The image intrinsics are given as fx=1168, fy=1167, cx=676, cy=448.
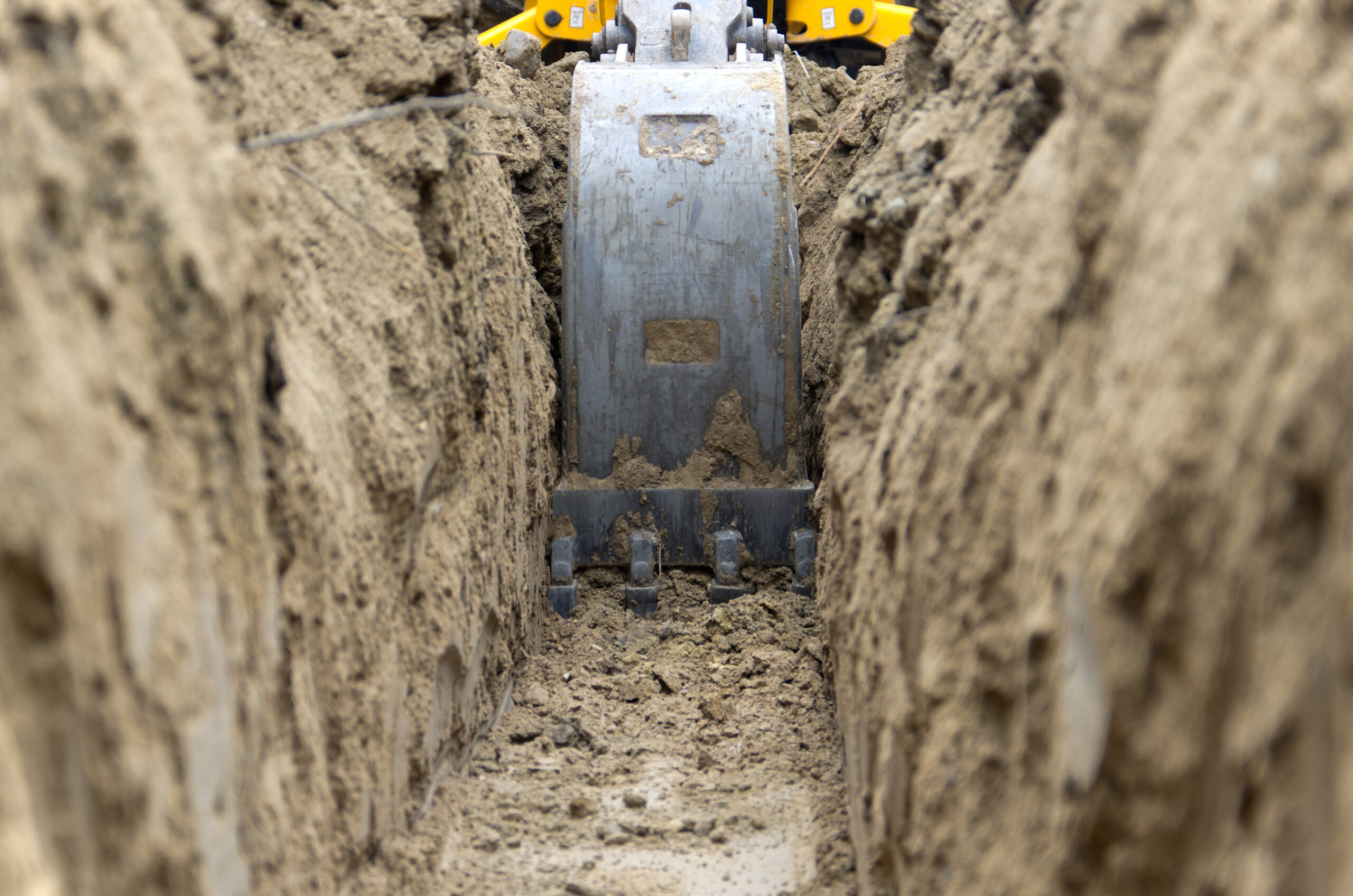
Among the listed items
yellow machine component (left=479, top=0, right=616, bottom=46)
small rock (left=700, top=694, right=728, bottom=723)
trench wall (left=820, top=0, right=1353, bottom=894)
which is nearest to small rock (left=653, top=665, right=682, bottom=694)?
small rock (left=700, top=694, right=728, bottom=723)

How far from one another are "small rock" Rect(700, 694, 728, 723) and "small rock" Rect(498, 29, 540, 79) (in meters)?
2.19

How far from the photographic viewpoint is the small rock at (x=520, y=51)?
12.1 ft

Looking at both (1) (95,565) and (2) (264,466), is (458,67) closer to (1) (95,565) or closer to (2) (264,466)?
(2) (264,466)

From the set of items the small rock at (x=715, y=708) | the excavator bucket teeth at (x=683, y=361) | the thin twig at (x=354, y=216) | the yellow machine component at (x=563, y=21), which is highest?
the yellow machine component at (x=563, y=21)

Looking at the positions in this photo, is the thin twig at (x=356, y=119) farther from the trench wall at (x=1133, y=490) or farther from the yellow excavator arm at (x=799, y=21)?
the yellow excavator arm at (x=799, y=21)

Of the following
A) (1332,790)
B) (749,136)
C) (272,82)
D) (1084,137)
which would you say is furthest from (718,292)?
(1332,790)

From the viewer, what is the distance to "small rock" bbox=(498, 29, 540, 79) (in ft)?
12.1

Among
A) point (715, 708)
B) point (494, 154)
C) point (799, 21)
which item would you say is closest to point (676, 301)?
point (494, 154)

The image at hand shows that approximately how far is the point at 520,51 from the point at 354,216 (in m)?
2.09

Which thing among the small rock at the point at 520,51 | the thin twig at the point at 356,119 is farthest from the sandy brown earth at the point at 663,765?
the small rock at the point at 520,51

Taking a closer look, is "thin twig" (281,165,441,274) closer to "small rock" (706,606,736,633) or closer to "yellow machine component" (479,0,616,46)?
"small rock" (706,606,736,633)

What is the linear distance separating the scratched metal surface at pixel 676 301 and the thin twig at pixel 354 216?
1130 millimetres

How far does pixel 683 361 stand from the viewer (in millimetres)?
3125

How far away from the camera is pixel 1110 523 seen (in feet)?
3.21
